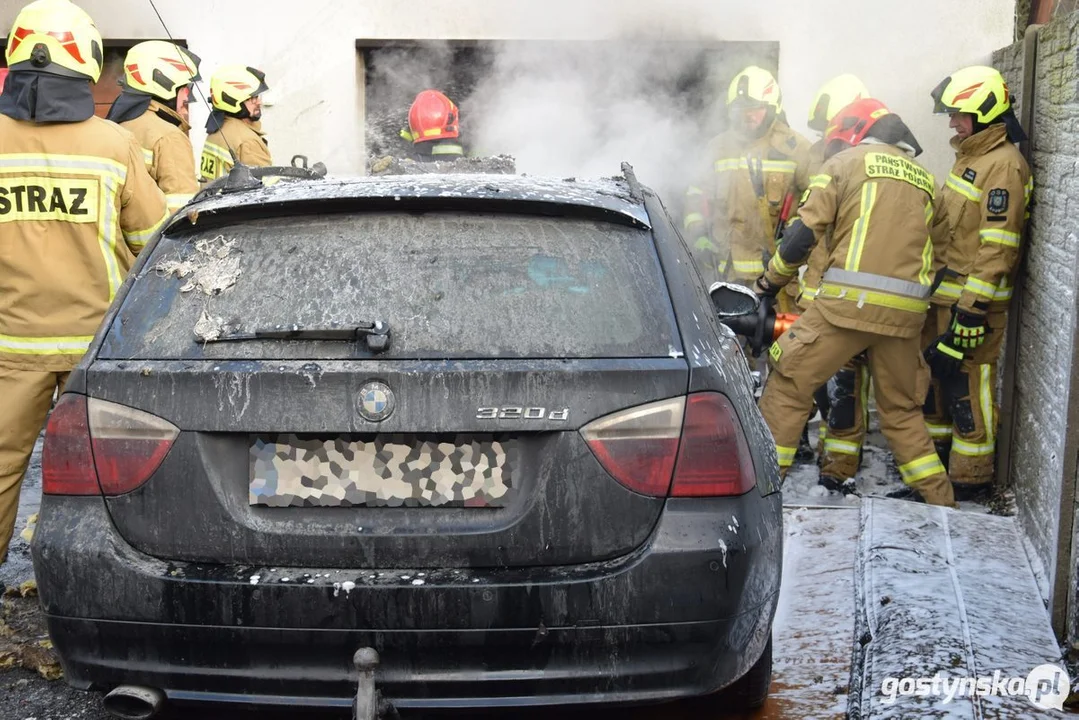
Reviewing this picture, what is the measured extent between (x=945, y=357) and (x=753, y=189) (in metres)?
2.22

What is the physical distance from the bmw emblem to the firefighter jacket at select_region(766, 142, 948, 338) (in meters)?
3.96

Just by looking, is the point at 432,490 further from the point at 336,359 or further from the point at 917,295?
the point at 917,295

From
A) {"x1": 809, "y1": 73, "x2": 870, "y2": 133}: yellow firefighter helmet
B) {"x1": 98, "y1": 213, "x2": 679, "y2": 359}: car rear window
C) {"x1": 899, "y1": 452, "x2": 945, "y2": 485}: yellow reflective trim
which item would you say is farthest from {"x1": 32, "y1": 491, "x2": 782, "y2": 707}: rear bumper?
{"x1": 809, "y1": 73, "x2": 870, "y2": 133}: yellow firefighter helmet

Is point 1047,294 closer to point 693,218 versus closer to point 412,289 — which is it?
point 693,218

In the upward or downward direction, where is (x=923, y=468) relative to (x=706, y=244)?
downward

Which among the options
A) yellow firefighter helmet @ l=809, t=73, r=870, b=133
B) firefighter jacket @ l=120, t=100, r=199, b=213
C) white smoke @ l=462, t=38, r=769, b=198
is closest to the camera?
firefighter jacket @ l=120, t=100, r=199, b=213

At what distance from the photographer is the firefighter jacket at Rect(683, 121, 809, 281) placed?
8336 mm

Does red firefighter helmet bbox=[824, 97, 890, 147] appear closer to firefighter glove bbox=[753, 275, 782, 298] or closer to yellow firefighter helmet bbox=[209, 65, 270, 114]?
firefighter glove bbox=[753, 275, 782, 298]

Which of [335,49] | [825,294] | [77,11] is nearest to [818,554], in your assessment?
[825,294]

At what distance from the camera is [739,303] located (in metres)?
3.93

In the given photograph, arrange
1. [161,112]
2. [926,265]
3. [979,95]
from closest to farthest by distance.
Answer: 1. [926,265]
2. [979,95]
3. [161,112]

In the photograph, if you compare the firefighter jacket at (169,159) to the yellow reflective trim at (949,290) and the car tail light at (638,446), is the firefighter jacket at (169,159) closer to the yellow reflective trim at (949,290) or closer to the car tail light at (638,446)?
the yellow reflective trim at (949,290)

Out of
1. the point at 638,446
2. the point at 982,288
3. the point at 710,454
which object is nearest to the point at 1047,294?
the point at 982,288
